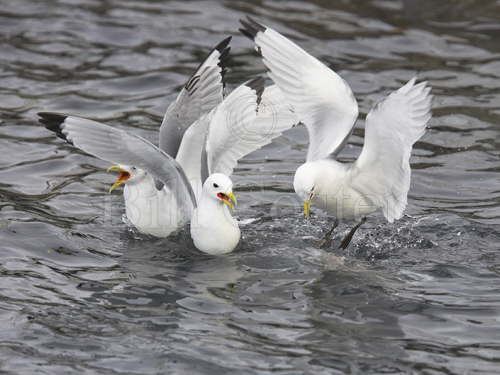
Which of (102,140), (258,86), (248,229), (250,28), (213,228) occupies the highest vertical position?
(250,28)

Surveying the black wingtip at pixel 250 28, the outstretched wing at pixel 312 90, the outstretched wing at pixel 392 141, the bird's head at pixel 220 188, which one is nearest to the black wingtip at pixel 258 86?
the outstretched wing at pixel 312 90

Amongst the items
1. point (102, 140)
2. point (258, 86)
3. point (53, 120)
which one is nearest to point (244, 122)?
point (258, 86)

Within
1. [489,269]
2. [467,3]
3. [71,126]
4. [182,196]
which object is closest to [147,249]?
[182,196]

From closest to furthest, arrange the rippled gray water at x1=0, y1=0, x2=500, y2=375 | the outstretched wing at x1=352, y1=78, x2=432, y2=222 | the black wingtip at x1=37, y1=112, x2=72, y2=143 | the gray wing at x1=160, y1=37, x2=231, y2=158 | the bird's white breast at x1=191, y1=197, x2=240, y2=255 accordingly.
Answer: the rippled gray water at x1=0, y1=0, x2=500, y2=375 → the outstretched wing at x1=352, y1=78, x2=432, y2=222 → the black wingtip at x1=37, y1=112, x2=72, y2=143 → the bird's white breast at x1=191, y1=197, x2=240, y2=255 → the gray wing at x1=160, y1=37, x2=231, y2=158

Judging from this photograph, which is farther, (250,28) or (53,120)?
(250,28)

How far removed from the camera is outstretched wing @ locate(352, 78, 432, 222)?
675 centimetres

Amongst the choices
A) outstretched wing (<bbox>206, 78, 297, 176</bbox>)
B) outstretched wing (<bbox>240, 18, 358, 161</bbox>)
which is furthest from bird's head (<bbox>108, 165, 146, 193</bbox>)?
outstretched wing (<bbox>240, 18, 358, 161</bbox>)

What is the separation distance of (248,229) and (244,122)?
1.02 m

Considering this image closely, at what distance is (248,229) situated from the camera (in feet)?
28.1

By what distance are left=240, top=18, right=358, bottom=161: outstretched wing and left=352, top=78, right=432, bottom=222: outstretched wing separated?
18.4 inches

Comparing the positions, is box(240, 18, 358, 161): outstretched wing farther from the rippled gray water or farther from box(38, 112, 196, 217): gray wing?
box(38, 112, 196, 217): gray wing

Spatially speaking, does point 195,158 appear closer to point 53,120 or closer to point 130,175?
point 130,175

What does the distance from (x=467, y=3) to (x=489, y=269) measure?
8.10m

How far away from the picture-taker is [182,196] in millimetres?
8203
